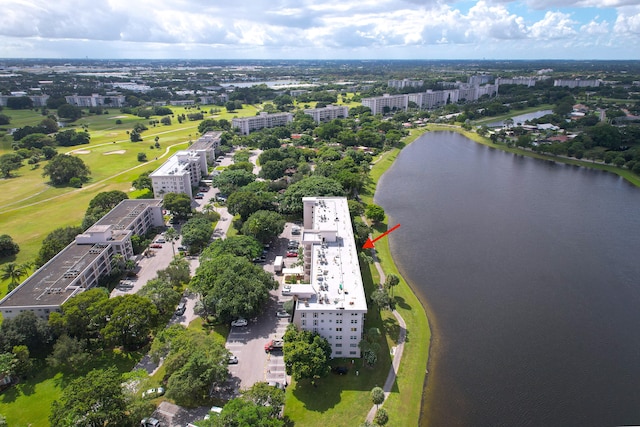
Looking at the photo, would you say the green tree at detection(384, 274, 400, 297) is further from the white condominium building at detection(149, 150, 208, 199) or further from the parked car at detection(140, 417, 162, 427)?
the white condominium building at detection(149, 150, 208, 199)

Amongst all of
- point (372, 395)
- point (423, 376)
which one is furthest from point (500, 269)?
point (372, 395)

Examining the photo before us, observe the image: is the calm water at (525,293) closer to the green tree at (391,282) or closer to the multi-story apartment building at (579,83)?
the green tree at (391,282)

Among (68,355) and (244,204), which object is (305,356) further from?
(244,204)

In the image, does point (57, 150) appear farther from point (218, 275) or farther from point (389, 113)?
point (389, 113)

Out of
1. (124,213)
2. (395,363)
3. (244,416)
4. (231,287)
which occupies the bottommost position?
(395,363)

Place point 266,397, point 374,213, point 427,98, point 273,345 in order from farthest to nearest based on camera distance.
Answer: point 427,98 < point 374,213 < point 273,345 < point 266,397

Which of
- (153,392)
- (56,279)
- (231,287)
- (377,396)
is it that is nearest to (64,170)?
(56,279)
